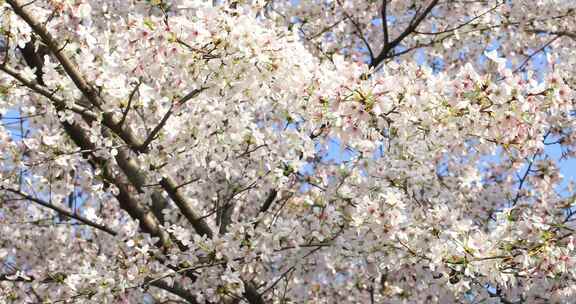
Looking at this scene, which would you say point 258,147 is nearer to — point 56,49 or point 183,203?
point 183,203

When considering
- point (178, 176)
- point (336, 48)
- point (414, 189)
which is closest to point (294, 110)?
point (414, 189)

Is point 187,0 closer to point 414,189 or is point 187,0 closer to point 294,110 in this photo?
point 294,110

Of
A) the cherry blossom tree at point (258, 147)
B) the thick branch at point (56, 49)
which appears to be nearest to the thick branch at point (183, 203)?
→ the cherry blossom tree at point (258, 147)

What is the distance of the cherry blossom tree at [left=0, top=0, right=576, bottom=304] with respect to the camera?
451cm

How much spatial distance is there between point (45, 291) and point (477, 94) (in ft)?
16.0

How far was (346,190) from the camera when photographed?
597cm

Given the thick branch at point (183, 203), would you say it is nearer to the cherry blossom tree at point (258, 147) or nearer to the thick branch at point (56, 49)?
the cherry blossom tree at point (258, 147)

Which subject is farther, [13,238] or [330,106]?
[13,238]

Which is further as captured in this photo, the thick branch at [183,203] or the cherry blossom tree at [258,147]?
the thick branch at [183,203]

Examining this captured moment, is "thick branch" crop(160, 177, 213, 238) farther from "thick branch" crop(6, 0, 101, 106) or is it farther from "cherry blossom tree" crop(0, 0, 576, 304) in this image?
"thick branch" crop(6, 0, 101, 106)

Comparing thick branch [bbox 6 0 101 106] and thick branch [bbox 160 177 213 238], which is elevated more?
thick branch [bbox 6 0 101 106]

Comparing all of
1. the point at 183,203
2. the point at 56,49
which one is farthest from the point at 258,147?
the point at 56,49

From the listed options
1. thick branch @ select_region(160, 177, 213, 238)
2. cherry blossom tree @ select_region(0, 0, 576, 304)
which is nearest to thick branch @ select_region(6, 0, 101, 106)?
cherry blossom tree @ select_region(0, 0, 576, 304)

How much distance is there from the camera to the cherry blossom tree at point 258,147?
4508 millimetres
